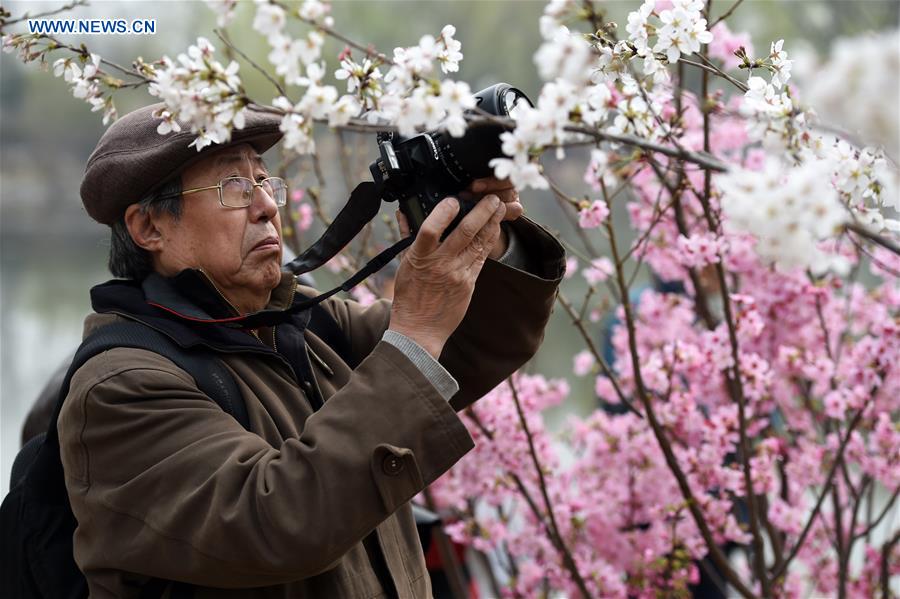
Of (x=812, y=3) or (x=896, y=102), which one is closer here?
(x=896, y=102)

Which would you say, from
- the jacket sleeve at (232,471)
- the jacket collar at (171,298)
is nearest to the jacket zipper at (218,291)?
the jacket collar at (171,298)

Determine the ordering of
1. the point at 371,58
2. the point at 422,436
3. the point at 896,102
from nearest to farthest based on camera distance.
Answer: the point at 896,102 → the point at 371,58 → the point at 422,436

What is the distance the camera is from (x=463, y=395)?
210 cm

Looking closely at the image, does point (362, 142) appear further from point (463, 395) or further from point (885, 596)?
point (885, 596)

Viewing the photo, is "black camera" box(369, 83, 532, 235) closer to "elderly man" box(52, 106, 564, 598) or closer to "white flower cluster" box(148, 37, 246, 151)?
"elderly man" box(52, 106, 564, 598)

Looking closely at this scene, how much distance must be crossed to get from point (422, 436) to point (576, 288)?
12.2m

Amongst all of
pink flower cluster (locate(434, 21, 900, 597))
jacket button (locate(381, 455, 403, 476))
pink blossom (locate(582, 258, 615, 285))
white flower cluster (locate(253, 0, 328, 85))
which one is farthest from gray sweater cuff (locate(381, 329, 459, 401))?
pink blossom (locate(582, 258, 615, 285))

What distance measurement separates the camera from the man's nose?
189 centimetres

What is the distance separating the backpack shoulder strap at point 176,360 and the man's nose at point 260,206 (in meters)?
0.30

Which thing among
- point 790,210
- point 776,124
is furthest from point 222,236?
point 790,210

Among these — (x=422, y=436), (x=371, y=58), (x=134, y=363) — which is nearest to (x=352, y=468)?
(x=422, y=436)

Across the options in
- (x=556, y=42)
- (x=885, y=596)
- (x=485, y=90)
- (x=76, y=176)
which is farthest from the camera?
(x=76, y=176)

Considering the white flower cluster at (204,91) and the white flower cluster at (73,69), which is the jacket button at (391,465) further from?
the white flower cluster at (73,69)

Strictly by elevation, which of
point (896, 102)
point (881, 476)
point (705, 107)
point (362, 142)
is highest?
point (362, 142)
